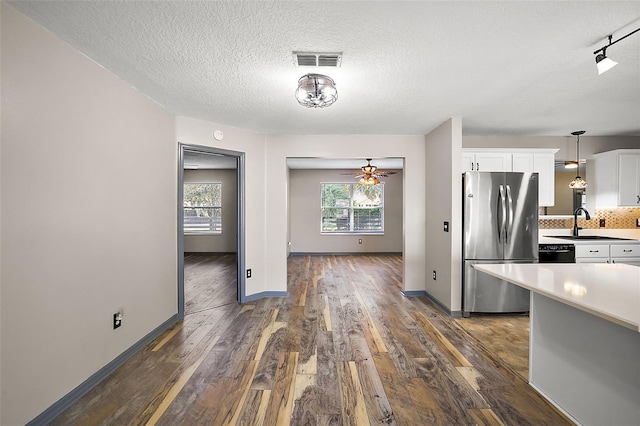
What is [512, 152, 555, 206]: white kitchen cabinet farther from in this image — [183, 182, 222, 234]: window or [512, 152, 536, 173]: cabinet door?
[183, 182, 222, 234]: window

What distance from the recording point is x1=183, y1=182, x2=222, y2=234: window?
26.6 ft

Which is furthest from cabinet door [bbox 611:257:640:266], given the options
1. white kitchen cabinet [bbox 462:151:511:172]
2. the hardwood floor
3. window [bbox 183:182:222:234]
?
window [bbox 183:182:222:234]

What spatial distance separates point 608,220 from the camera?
4359 mm

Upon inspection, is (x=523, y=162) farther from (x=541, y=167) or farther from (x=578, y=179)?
(x=578, y=179)

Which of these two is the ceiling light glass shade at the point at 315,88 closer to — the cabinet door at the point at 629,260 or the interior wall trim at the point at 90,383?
the interior wall trim at the point at 90,383

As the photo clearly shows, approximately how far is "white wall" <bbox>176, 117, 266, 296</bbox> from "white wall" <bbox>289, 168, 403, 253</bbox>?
3.69 meters

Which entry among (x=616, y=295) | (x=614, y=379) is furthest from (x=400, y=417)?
(x=616, y=295)

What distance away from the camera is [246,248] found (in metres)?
4.01

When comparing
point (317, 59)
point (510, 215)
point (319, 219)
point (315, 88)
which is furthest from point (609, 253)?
point (319, 219)

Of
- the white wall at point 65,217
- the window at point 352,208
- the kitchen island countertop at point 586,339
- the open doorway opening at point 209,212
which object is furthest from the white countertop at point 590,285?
the window at point 352,208

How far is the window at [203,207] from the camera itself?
809 cm

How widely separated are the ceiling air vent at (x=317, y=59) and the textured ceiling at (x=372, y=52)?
51 mm

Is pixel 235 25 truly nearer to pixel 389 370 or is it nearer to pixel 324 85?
pixel 324 85

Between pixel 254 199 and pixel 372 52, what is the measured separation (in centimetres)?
266
